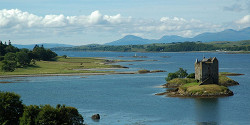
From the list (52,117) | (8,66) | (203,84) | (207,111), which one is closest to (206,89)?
(203,84)

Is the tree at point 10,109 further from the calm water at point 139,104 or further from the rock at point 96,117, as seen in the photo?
the rock at point 96,117

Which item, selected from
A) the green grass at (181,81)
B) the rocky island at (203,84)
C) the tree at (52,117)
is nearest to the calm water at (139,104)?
the rocky island at (203,84)

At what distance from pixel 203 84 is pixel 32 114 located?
6340cm

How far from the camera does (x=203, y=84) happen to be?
363 feet

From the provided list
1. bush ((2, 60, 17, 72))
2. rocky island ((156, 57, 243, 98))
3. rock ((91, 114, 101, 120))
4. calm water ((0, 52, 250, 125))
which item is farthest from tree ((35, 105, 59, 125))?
bush ((2, 60, 17, 72))

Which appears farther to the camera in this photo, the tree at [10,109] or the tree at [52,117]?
the tree at [10,109]

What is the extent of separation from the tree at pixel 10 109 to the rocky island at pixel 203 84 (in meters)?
53.4

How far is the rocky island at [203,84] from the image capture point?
104613mm

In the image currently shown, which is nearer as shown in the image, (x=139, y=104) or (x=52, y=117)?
(x=52, y=117)

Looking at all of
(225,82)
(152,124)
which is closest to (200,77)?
(225,82)

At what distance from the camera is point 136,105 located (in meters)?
93.2

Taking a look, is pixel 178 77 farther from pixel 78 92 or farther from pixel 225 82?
pixel 78 92

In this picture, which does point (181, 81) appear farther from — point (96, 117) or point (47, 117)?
point (47, 117)

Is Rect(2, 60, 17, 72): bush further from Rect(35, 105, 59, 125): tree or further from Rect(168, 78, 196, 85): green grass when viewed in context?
Rect(35, 105, 59, 125): tree
